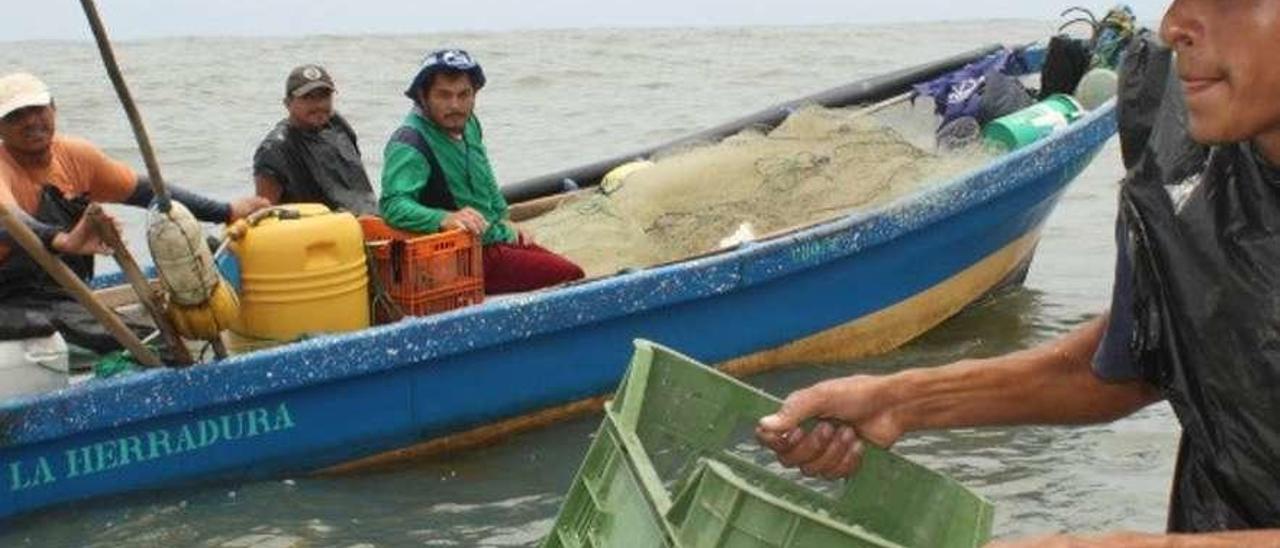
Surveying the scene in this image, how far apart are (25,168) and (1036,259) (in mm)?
6612

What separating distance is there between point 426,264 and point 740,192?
2.16 meters

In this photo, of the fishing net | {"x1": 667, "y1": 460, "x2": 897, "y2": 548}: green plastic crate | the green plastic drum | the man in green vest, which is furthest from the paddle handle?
the green plastic drum

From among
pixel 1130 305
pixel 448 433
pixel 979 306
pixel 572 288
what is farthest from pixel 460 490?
pixel 1130 305

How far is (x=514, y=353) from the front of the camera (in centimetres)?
643

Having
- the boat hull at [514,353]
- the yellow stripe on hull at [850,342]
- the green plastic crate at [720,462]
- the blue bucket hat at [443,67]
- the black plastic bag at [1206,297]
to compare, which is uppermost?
the black plastic bag at [1206,297]

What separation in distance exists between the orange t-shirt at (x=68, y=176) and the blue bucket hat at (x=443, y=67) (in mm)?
1210

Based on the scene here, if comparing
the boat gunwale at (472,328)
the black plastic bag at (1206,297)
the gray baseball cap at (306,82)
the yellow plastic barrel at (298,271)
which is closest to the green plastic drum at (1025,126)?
the boat gunwale at (472,328)

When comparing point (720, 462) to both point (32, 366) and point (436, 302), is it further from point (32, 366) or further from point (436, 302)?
point (436, 302)

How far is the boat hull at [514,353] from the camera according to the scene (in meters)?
5.60

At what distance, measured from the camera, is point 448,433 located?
21.1ft

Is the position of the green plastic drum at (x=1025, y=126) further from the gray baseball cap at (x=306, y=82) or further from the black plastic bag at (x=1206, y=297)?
the black plastic bag at (x=1206, y=297)

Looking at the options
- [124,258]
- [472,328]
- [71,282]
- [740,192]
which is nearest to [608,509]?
[71,282]

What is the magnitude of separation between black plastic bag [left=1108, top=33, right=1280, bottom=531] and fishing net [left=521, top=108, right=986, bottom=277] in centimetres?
540

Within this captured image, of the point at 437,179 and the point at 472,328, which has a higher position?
the point at 437,179
